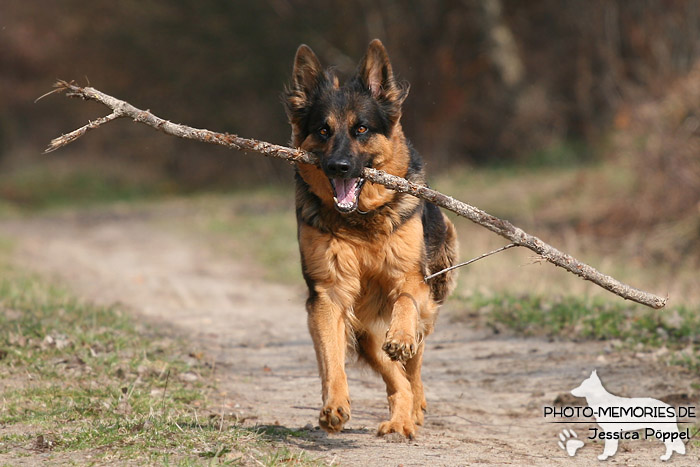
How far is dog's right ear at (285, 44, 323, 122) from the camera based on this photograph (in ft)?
19.0

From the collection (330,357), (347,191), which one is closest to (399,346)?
(330,357)

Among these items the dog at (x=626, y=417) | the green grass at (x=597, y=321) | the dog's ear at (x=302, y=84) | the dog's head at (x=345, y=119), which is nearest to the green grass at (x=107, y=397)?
the dog's head at (x=345, y=119)

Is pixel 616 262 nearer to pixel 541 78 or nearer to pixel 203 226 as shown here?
pixel 203 226

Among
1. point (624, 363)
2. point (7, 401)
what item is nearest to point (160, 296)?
point (7, 401)

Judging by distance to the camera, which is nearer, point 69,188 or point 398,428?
point 398,428

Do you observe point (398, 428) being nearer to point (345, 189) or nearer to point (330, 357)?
point (330, 357)

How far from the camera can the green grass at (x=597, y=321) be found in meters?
7.12

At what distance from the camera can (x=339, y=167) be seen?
5.07 m

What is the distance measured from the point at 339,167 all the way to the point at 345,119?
1.86ft

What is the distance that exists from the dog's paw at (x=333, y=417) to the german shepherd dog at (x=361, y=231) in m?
0.24

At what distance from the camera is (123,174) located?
2803 centimetres

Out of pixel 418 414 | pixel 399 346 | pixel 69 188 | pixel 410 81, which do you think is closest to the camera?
pixel 399 346

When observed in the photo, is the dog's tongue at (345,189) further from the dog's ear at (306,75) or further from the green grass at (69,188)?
the green grass at (69,188)

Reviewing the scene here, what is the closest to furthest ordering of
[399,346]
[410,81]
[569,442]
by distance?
[399,346]
[569,442]
[410,81]
